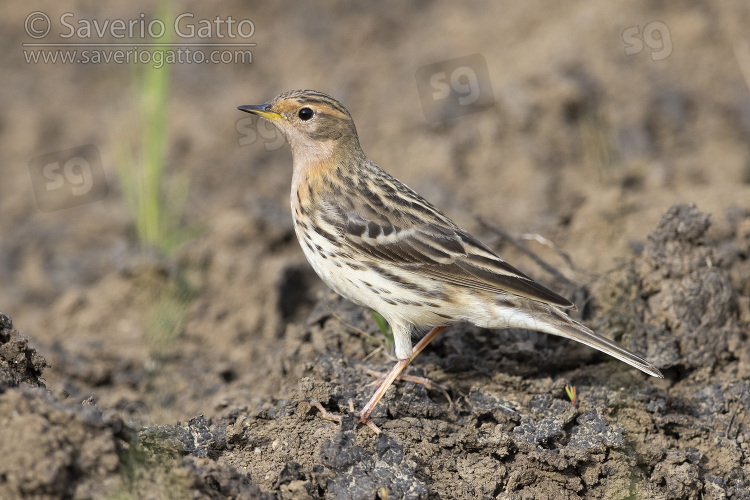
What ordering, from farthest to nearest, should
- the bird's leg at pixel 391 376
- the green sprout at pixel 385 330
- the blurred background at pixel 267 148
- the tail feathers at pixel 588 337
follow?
the blurred background at pixel 267 148, the green sprout at pixel 385 330, the tail feathers at pixel 588 337, the bird's leg at pixel 391 376

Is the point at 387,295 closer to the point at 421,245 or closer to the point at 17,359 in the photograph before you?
the point at 421,245

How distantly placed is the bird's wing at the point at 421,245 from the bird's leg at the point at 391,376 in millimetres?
484

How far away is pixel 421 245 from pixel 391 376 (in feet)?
2.99

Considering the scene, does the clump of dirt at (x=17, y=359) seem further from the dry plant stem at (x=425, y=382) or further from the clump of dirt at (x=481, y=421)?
the dry plant stem at (x=425, y=382)

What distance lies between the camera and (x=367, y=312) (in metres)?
6.21

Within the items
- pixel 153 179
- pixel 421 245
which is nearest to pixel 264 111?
pixel 421 245

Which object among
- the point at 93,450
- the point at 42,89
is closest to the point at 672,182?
the point at 93,450

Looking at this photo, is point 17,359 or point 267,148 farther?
point 267,148

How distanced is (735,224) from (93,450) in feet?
17.3

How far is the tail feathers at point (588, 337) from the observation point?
4988 millimetres

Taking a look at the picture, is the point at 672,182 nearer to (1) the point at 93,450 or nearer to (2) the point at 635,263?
→ (2) the point at 635,263

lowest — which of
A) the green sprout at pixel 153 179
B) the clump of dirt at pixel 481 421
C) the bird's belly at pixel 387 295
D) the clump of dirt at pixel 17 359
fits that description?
the clump of dirt at pixel 481 421

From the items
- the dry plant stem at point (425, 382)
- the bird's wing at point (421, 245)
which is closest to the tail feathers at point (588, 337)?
the bird's wing at point (421, 245)

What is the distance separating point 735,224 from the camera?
668cm
